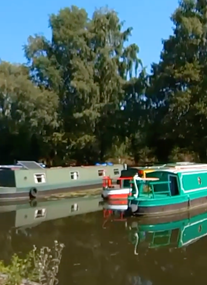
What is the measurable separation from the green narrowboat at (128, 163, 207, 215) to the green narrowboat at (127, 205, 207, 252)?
701mm

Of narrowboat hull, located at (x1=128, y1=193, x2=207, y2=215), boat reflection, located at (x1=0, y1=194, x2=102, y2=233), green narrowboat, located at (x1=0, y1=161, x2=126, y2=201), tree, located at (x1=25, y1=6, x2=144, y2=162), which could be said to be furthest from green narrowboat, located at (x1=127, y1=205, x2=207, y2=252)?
tree, located at (x1=25, y1=6, x2=144, y2=162)

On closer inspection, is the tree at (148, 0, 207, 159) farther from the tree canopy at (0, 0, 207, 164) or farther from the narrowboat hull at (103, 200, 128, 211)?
the narrowboat hull at (103, 200, 128, 211)

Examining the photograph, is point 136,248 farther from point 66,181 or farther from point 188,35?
point 188,35

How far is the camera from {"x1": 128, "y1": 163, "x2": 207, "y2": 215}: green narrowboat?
47.7ft

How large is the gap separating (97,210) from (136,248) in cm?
602

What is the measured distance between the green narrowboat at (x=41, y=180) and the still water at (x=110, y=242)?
88.9 inches

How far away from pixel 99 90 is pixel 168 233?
22338mm

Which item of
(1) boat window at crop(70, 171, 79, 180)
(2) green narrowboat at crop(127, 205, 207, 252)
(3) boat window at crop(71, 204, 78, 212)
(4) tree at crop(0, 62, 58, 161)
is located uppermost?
(4) tree at crop(0, 62, 58, 161)

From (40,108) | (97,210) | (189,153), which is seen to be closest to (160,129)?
(189,153)

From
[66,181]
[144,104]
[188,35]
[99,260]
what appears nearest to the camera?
[99,260]

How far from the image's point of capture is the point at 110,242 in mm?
11461

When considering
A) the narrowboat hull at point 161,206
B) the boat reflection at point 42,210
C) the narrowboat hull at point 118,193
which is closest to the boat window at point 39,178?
the boat reflection at point 42,210

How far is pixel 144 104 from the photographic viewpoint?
1325 inches

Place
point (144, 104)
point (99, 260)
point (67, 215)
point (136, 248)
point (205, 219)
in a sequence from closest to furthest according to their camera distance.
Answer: point (99, 260) → point (136, 248) → point (205, 219) → point (67, 215) → point (144, 104)
